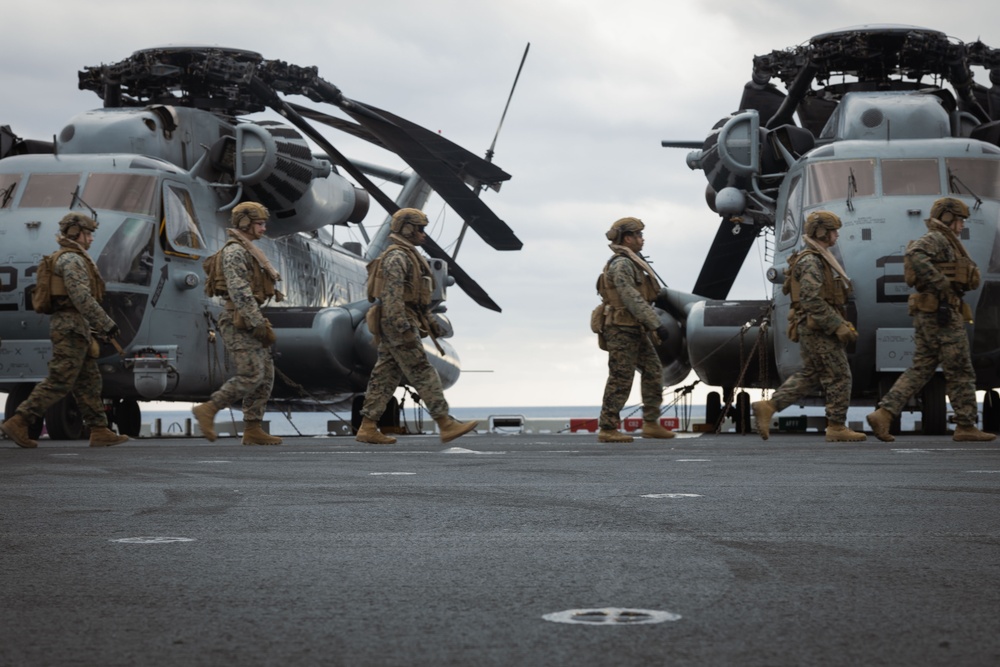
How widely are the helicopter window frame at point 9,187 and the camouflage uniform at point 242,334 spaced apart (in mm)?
4865

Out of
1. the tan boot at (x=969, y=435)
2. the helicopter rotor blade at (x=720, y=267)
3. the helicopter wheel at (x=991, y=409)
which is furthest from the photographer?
the helicopter rotor blade at (x=720, y=267)

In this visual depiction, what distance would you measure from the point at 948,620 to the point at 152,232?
1392 cm

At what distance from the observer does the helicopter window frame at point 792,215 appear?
1495 cm

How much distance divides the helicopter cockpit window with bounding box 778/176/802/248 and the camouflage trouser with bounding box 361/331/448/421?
5.27m

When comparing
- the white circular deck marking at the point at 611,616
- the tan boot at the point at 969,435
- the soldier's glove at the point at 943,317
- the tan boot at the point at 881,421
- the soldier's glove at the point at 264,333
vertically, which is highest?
the soldier's glove at the point at 943,317

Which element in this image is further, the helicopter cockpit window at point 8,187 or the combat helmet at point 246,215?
the helicopter cockpit window at point 8,187

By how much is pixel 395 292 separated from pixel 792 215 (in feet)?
17.9

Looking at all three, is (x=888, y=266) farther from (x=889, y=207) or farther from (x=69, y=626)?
(x=69, y=626)

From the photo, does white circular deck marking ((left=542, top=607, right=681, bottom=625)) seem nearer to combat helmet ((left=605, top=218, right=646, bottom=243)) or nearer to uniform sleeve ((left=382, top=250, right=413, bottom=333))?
uniform sleeve ((left=382, top=250, right=413, bottom=333))

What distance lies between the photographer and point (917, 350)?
36.5 ft

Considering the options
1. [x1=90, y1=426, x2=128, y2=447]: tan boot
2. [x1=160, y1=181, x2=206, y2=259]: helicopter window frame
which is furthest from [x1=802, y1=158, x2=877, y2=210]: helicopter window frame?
[x1=90, y1=426, x2=128, y2=447]: tan boot

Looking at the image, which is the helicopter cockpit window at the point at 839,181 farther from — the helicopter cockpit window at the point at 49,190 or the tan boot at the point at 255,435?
the helicopter cockpit window at the point at 49,190

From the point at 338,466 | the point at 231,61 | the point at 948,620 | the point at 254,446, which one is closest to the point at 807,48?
the point at 231,61

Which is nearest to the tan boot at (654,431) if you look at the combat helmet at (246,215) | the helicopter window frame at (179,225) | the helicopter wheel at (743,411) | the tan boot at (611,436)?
the tan boot at (611,436)
